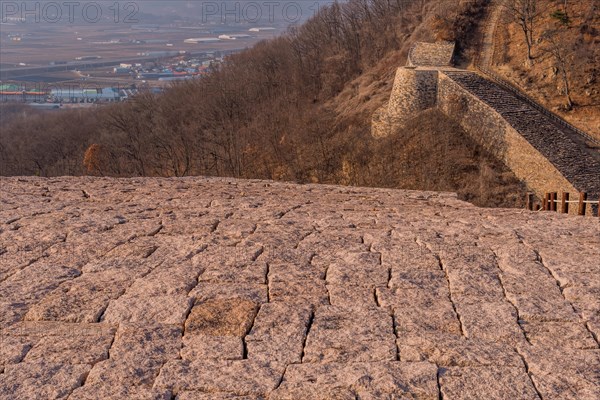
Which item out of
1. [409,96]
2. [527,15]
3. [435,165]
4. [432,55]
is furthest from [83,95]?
[435,165]

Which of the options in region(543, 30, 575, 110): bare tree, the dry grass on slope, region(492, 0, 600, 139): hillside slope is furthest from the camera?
region(543, 30, 575, 110): bare tree

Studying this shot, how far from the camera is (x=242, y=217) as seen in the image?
25.8ft

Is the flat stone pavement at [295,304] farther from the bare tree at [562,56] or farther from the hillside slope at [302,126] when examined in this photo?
the bare tree at [562,56]

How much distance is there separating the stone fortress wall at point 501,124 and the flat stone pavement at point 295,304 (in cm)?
1754

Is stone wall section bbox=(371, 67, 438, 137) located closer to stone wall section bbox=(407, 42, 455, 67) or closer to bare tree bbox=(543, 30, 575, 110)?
stone wall section bbox=(407, 42, 455, 67)

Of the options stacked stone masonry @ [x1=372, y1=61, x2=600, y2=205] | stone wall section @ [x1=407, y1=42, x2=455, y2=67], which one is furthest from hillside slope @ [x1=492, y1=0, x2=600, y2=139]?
stone wall section @ [x1=407, y1=42, x2=455, y2=67]

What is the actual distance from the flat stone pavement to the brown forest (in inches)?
671

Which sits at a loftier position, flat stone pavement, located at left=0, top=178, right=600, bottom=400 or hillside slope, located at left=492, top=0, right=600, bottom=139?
hillside slope, located at left=492, top=0, right=600, bottom=139

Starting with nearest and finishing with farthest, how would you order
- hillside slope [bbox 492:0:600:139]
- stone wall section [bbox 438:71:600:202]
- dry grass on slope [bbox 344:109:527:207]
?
stone wall section [bbox 438:71:600:202] → dry grass on slope [bbox 344:109:527:207] → hillside slope [bbox 492:0:600:139]

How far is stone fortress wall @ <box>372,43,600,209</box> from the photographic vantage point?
81.1 ft

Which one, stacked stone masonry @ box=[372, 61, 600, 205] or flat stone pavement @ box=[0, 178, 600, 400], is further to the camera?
stacked stone masonry @ box=[372, 61, 600, 205]

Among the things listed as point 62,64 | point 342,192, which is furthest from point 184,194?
point 62,64

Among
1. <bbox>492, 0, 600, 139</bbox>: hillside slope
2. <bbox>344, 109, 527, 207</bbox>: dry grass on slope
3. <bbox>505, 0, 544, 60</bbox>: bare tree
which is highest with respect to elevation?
<bbox>505, 0, 544, 60</bbox>: bare tree

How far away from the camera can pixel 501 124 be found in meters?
26.6
